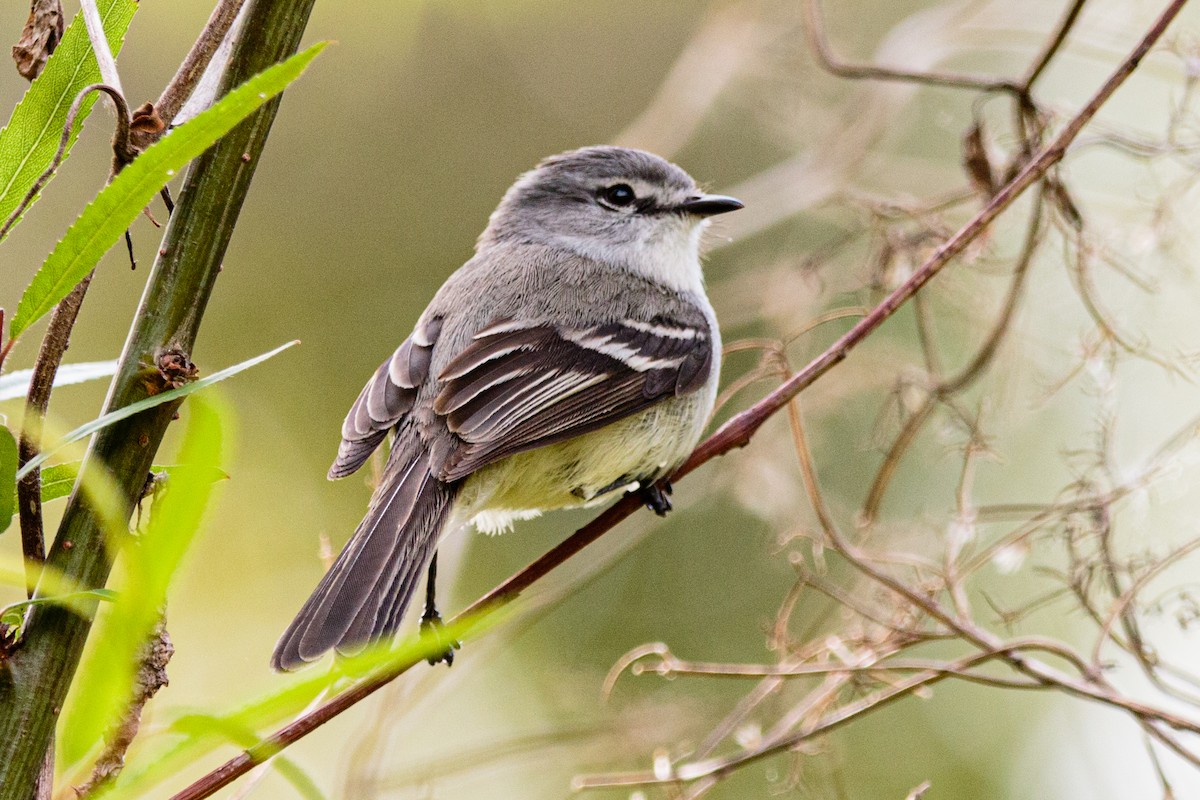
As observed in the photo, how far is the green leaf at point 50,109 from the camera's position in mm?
1167

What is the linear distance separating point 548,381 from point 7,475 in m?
2.22

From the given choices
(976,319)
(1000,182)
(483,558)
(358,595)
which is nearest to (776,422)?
(976,319)

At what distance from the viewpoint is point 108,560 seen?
1105mm

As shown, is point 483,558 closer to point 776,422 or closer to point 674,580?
point 674,580

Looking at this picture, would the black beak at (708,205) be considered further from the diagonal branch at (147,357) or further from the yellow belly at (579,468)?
the diagonal branch at (147,357)

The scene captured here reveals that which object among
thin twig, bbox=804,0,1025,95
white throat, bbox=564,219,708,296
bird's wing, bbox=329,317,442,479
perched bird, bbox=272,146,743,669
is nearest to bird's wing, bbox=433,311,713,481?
perched bird, bbox=272,146,743,669

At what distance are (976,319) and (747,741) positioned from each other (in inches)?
63.7

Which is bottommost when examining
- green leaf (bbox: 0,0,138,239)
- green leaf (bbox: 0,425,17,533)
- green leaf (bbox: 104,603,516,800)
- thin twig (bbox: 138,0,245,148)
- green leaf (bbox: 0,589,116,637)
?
green leaf (bbox: 104,603,516,800)

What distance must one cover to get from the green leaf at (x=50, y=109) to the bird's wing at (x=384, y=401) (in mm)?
1710

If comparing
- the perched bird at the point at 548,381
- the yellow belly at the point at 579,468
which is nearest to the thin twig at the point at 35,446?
the perched bird at the point at 548,381

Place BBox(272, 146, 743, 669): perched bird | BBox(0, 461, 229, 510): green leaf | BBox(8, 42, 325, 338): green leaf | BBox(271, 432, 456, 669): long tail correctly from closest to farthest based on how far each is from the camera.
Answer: BBox(8, 42, 325, 338): green leaf < BBox(0, 461, 229, 510): green leaf < BBox(271, 432, 456, 669): long tail < BBox(272, 146, 743, 669): perched bird

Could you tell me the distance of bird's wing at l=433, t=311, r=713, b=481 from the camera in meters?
3.01

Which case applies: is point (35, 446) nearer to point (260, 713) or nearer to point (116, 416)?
point (116, 416)

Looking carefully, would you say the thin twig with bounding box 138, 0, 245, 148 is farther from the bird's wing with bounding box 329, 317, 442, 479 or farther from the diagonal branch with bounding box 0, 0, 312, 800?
the bird's wing with bounding box 329, 317, 442, 479
